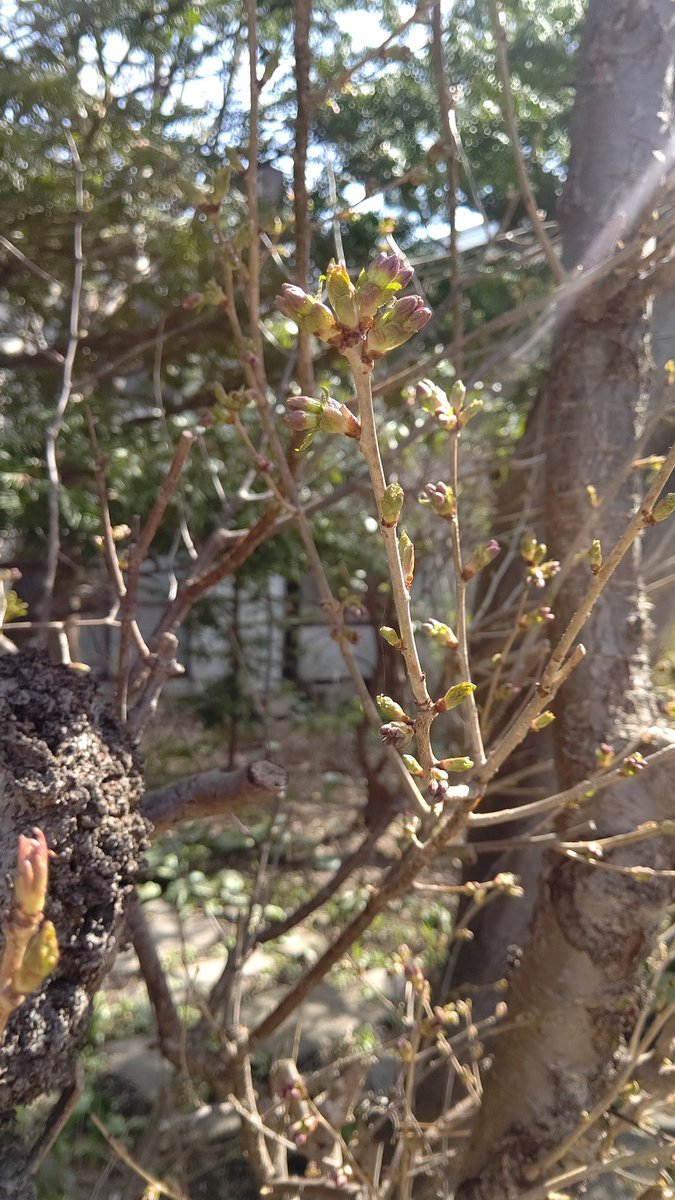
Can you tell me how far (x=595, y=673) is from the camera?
1398 millimetres

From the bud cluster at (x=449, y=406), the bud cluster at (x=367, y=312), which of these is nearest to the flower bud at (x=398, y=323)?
the bud cluster at (x=367, y=312)

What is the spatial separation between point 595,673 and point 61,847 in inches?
38.2

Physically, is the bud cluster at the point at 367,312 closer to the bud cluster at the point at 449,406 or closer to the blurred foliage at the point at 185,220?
the bud cluster at the point at 449,406

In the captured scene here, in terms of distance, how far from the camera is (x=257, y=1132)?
1.46 metres

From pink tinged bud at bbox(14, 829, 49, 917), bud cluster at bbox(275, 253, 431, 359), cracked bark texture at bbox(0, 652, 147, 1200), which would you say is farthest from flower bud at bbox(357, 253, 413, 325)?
cracked bark texture at bbox(0, 652, 147, 1200)

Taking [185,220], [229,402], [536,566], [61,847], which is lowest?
[61,847]

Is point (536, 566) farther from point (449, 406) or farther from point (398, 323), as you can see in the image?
point (398, 323)

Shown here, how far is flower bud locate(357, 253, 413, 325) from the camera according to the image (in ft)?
1.72

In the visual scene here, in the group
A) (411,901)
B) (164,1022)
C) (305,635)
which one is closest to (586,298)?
(164,1022)

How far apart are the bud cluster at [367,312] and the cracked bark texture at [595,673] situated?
100 centimetres

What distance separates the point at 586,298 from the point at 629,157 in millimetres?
334

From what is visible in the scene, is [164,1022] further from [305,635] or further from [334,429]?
[305,635]

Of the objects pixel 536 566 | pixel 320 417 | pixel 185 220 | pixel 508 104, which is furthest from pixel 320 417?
pixel 185 220

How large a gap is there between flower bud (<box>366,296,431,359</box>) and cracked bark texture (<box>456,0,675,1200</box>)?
0.99 m
